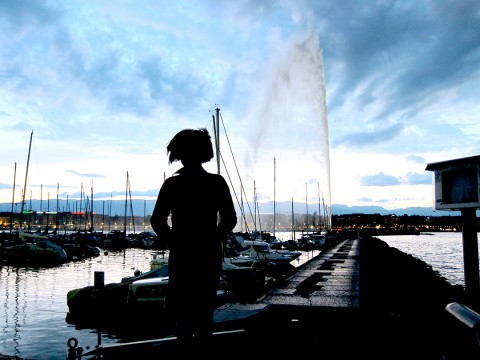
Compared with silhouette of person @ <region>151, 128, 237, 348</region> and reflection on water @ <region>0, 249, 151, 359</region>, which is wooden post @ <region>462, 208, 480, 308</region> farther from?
reflection on water @ <region>0, 249, 151, 359</region>

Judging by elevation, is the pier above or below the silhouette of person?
below

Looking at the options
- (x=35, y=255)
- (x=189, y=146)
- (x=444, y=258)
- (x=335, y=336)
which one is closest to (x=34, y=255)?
(x=35, y=255)

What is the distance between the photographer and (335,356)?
5.31m

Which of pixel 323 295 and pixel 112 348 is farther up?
pixel 112 348

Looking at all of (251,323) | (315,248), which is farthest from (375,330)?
(315,248)

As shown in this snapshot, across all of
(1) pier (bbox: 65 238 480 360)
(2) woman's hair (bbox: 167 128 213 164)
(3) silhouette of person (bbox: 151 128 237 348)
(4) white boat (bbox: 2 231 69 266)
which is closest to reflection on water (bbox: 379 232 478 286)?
(1) pier (bbox: 65 238 480 360)

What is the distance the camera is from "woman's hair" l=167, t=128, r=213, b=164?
3.23 m

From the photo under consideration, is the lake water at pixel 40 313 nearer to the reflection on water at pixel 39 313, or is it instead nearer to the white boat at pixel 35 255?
the reflection on water at pixel 39 313

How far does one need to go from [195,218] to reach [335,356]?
3547mm

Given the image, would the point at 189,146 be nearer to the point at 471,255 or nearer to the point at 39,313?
the point at 471,255

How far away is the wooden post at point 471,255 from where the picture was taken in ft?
32.9

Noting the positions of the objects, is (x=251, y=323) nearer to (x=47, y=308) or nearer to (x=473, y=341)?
(x=473, y=341)

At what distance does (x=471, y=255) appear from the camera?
10.3 metres

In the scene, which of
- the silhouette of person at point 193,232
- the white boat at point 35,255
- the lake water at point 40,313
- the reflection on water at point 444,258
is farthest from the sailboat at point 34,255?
the silhouette of person at point 193,232
